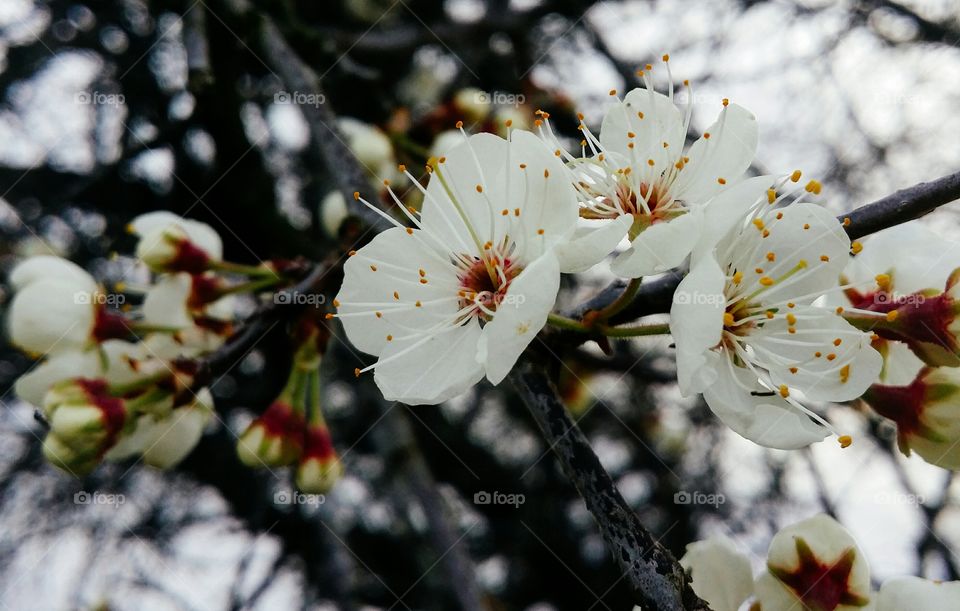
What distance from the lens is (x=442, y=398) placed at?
0.82m

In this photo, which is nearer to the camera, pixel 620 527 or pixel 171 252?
pixel 620 527

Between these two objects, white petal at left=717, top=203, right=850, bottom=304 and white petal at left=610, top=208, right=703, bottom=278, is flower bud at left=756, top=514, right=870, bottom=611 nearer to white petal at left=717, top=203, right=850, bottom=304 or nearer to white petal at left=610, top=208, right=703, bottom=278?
white petal at left=717, top=203, right=850, bottom=304

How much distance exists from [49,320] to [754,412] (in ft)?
3.71

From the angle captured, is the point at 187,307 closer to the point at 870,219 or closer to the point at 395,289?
the point at 395,289

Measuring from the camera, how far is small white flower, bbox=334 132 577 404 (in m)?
0.84

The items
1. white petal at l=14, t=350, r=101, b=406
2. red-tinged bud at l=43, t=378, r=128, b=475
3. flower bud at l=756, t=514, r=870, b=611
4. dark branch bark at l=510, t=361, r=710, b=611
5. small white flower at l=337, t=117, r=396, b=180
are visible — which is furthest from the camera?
small white flower at l=337, t=117, r=396, b=180

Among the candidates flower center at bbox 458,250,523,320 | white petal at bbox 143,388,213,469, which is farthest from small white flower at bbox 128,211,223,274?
flower center at bbox 458,250,523,320

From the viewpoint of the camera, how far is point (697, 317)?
0.75m

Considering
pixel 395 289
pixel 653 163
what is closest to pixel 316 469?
pixel 395 289

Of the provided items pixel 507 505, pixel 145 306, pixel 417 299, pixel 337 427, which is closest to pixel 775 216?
pixel 417 299

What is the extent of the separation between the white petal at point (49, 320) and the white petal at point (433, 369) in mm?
710

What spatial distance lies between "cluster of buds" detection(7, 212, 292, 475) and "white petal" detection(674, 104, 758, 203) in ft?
2.43

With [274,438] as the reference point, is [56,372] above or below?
above

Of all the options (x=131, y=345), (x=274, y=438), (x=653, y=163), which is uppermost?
(x=653, y=163)
